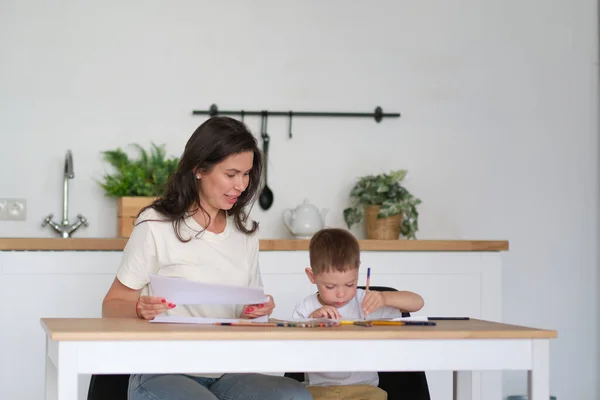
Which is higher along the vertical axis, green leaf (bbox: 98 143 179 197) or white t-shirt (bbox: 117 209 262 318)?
green leaf (bbox: 98 143 179 197)

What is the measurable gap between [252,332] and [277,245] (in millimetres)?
1627

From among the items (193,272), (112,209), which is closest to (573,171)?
(112,209)

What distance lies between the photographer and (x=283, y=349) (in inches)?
58.9

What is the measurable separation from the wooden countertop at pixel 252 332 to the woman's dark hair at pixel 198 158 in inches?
20.5

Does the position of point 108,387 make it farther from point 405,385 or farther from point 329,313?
point 405,385

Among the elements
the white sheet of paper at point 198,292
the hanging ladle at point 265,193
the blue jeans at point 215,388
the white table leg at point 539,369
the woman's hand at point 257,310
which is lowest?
the blue jeans at point 215,388

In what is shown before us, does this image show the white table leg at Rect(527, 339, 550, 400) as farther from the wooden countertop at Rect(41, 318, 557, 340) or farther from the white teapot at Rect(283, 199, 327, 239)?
the white teapot at Rect(283, 199, 327, 239)

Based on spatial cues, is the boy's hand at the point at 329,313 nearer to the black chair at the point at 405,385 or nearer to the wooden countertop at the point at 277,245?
the black chair at the point at 405,385

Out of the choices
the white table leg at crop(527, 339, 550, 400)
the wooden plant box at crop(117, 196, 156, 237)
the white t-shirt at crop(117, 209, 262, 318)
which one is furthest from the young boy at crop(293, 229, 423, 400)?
the wooden plant box at crop(117, 196, 156, 237)

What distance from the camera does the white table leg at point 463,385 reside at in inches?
77.5

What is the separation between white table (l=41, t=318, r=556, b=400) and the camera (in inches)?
56.8

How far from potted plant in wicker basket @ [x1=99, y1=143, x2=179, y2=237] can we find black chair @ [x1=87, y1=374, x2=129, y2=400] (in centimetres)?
132

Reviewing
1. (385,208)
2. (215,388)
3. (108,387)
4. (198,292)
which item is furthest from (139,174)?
(198,292)

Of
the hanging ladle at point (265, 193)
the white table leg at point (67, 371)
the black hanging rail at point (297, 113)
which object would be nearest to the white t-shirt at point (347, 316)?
the white table leg at point (67, 371)
